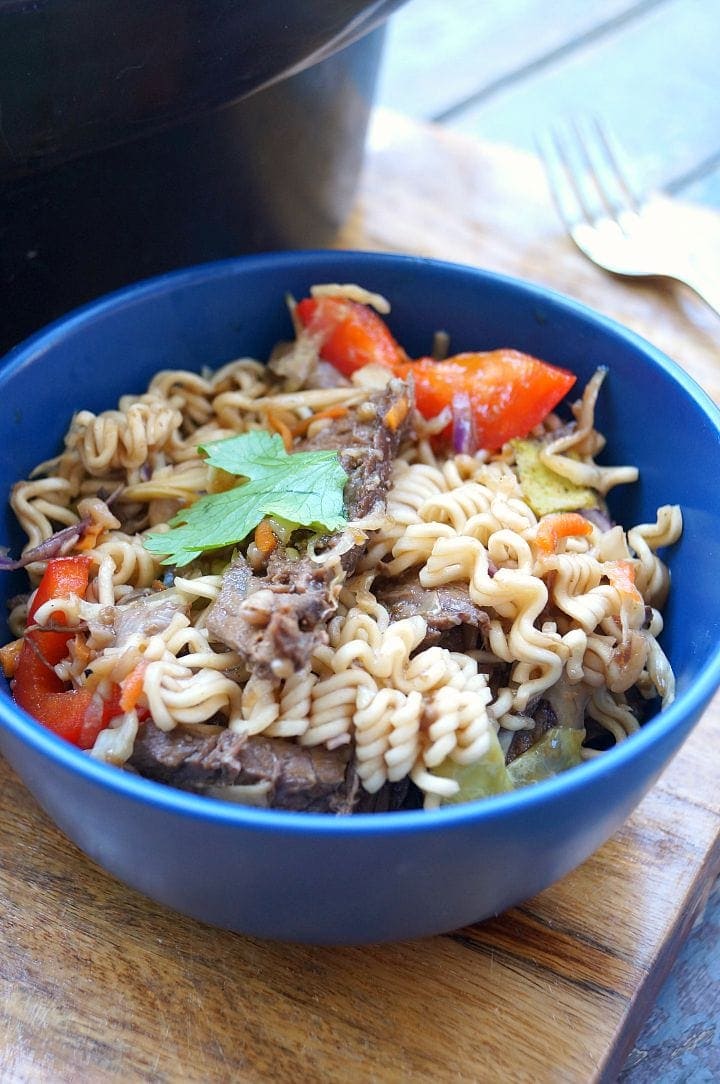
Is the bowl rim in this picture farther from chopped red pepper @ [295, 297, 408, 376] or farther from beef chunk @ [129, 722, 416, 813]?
A: chopped red pepper @ [295, 297, 408, 376]

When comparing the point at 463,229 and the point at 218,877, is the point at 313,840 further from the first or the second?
the point at 463,229

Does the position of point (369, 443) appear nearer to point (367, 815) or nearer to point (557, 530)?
point (557, 530)

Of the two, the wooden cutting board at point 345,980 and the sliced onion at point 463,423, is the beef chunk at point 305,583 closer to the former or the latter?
the sliced onion at point 463,423

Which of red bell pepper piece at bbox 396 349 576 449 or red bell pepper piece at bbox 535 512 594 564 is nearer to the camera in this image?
red bell pepper piece at bbox 535 512 594 564

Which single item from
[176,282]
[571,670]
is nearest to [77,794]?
[571,670]

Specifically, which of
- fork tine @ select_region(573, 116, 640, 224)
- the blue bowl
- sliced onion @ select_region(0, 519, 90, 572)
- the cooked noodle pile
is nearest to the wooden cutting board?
the blue bowl

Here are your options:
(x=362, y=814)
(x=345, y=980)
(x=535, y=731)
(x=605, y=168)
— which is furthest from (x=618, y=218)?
(x=345, y=980)

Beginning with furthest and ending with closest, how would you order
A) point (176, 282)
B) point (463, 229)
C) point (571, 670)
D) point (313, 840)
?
point (463, 229), point (176, 282), point (571, 670), point (313, 840)
